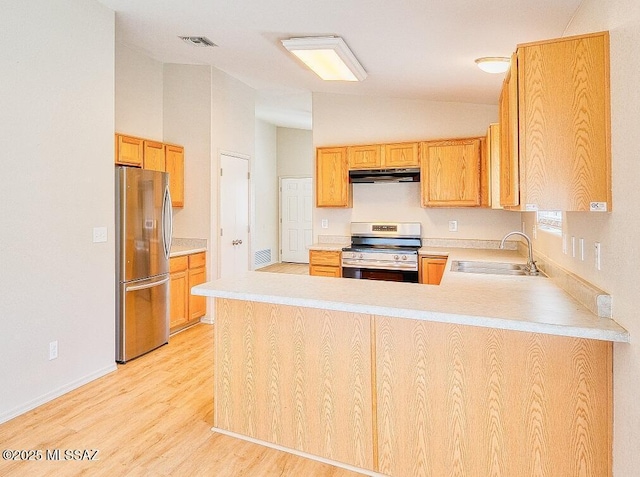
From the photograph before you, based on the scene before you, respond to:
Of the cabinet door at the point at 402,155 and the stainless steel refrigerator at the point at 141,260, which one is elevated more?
the cabinet door at the point at 402,155

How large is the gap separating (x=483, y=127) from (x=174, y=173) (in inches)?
140

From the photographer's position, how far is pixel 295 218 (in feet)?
28.9

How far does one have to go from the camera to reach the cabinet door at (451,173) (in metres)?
4.28

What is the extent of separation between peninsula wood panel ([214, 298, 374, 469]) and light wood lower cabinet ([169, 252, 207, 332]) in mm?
2106

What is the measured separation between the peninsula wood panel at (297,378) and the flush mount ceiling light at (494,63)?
83.8 inches

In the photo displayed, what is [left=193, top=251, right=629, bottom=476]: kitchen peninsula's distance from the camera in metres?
1.67

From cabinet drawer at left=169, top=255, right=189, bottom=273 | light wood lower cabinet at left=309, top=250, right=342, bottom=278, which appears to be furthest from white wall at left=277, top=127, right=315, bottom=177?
cabinet drawer at left=169, top=255, right=189, bottom=273

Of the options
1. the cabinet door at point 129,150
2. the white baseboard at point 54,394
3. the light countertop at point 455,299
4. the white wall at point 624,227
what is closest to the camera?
the white wall at point 624,227

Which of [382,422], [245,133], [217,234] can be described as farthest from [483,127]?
[382,422]

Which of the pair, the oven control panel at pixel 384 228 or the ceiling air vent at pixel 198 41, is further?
the oven control panel at pixel 384 228

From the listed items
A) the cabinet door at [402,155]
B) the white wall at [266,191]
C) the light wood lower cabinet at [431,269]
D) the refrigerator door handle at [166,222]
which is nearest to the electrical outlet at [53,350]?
the refrigerator door handle at [166,222]

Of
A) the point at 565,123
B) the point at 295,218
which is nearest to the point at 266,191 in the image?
the point at 295,218

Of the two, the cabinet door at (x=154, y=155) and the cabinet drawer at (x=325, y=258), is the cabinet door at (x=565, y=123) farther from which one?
the cabinet door at (x=154, y=155)

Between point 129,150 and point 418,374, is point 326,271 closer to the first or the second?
point 129,150
